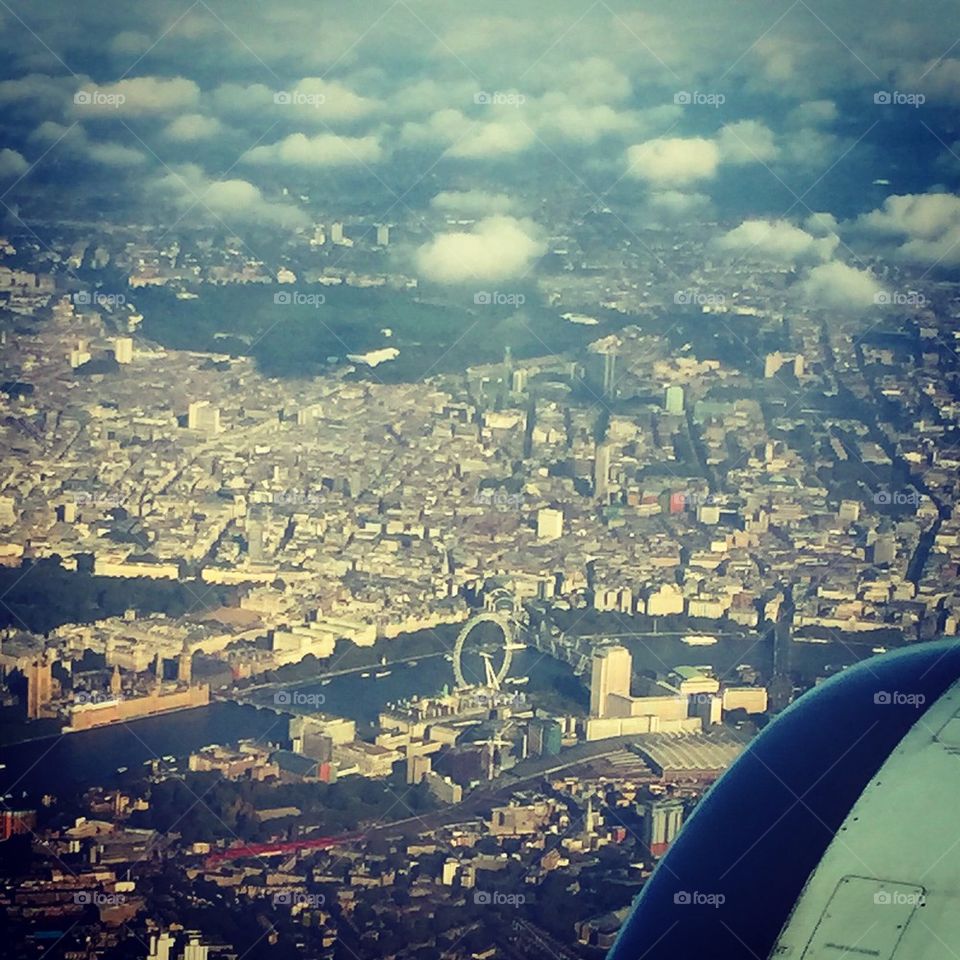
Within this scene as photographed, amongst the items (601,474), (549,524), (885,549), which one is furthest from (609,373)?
(885,549)

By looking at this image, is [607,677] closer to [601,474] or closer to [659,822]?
[659,822]

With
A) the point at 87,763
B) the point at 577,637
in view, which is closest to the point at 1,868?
the point at 87,763

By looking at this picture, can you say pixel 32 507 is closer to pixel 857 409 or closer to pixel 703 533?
pixel 703 533

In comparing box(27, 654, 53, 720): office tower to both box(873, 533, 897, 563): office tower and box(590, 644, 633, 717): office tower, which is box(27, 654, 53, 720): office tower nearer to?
box(590, 644, 633, 717): office tower

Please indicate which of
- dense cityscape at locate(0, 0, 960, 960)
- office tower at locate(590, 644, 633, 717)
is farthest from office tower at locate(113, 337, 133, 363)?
office tower at locate(590, 644, 633, 717)

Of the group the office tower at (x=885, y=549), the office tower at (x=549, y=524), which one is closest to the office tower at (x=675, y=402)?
the office tower at (x=549, y=524)

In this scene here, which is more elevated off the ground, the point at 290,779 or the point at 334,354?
the point at 334,354

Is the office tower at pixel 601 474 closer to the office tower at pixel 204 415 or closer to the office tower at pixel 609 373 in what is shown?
the office tower at pixel 609 373
